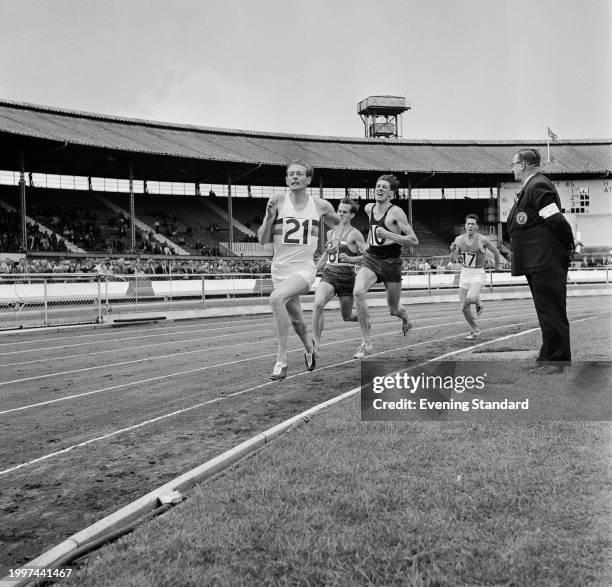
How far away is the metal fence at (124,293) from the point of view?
59.0 ft

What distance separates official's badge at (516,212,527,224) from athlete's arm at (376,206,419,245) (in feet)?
7.51

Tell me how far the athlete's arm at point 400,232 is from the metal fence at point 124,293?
11.4m

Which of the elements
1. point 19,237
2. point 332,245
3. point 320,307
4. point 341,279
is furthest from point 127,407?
point 19,237

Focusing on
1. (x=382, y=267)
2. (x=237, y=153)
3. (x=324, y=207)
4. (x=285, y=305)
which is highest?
(x=237, y=153)

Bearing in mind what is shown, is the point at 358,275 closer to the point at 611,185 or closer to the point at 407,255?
the point at 407,255

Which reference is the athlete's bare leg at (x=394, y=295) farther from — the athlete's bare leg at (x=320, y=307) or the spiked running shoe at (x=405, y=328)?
the athlete's bare leg at (x=320, y=307)

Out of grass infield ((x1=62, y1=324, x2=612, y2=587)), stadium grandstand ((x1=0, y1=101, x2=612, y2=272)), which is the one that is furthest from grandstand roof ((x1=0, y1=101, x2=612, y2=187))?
grass infield ((x1=62, y1=324, x2=612, y2=587))

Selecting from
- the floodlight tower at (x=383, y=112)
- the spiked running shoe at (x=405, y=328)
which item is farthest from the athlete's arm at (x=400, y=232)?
the floodlight tower at (x=383, y=112)

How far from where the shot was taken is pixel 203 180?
5069 centimetres

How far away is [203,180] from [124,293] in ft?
98.9

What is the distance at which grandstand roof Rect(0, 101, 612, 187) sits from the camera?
37125 mm

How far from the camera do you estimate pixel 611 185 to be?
52219 millimetres

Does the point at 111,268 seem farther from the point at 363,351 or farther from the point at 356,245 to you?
the point at 363,351

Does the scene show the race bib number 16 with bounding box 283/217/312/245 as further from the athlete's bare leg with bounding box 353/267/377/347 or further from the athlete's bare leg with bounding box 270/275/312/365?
the athlete's bare leg with bounding box 353/267/377/347
